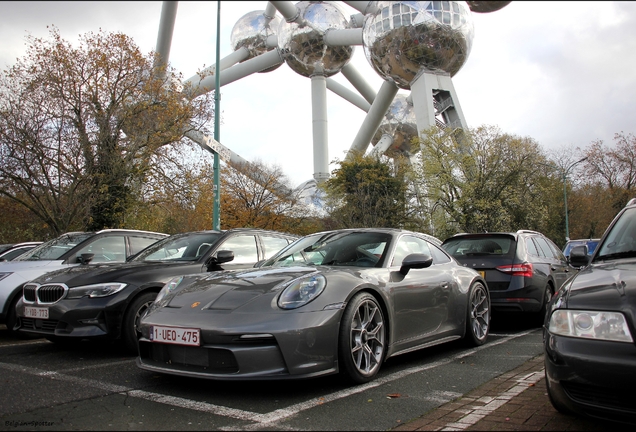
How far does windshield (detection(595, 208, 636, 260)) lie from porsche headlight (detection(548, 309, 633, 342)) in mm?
1338

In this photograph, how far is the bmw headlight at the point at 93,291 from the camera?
5.89 metres

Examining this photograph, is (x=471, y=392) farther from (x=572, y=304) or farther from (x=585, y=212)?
(x=585, y=212)

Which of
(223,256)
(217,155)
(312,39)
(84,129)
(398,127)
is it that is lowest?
(223,256)

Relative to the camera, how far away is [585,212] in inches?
1784

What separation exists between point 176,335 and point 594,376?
2.88 metres

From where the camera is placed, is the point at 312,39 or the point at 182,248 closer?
the point at 182,248

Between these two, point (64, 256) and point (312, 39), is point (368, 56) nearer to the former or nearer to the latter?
point (312, 39)

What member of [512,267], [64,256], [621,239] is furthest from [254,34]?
[621,239]

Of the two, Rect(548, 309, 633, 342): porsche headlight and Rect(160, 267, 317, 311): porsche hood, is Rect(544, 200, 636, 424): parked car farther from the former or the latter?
Rect(160, 267, 317, 311): porsche hood

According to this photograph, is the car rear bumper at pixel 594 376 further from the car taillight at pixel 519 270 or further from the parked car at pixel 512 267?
the car taillight at pixel 519 270

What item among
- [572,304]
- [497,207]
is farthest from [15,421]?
[497,207]

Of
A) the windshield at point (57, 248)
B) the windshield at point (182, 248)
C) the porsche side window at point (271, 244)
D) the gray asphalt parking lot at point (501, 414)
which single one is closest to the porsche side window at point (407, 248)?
the gray asphalt parking lot at point (501, 414)

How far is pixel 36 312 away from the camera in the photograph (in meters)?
6.04

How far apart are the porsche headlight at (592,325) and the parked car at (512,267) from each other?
4572mm
